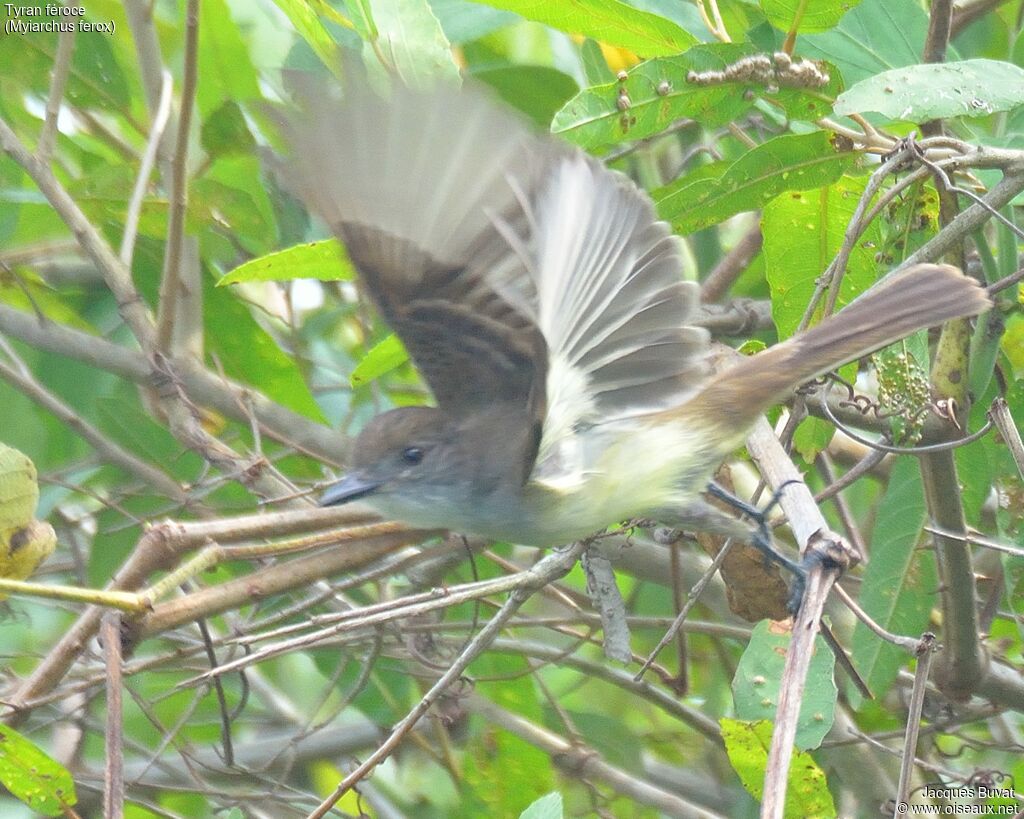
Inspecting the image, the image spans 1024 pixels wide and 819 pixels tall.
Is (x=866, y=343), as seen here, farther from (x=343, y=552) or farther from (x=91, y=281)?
(x=91, y=281)

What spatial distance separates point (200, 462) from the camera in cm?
368

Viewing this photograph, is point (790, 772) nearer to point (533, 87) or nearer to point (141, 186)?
point (141, 186)

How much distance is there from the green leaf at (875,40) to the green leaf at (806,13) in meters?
0.26

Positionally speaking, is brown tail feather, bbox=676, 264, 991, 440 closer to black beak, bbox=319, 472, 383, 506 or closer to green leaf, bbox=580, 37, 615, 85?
black beak, bbox=319, 472, 383, 506

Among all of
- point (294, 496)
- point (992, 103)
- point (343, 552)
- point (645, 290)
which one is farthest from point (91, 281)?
point (992, 103)

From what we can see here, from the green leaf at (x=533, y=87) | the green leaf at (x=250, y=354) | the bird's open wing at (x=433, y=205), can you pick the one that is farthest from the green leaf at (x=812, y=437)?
the green leaf at (x=250, y=354)

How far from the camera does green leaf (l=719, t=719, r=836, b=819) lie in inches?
90.4

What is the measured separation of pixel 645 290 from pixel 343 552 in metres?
0.73

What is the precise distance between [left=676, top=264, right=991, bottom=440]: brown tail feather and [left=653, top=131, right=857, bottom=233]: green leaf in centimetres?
31

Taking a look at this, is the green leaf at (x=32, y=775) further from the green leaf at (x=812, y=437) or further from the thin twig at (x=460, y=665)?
the green leaf at (x=812, y=437)

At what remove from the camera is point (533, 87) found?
3734 millimetres

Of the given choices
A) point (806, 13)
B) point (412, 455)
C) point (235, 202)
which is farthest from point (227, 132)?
point (806, 13)

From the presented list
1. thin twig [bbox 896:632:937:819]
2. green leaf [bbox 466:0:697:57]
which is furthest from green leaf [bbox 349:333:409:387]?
thin twig [bbox 896:632:937:819]

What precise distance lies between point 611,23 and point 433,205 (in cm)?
73
